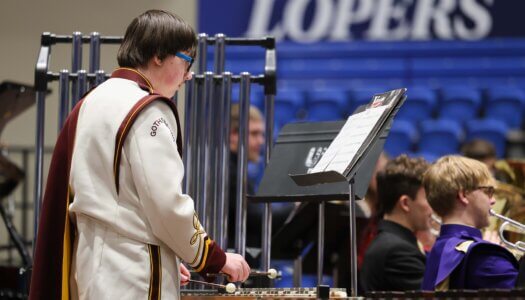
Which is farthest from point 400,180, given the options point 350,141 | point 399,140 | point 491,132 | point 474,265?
point 491,132

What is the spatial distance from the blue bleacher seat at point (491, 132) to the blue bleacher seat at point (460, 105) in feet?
1.50

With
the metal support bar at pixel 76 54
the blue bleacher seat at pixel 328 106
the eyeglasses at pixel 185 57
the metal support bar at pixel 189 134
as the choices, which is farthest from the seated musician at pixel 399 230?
the blue bleacher seat at pixel 328 106

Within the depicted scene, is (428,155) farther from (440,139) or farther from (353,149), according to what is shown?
(353,149)

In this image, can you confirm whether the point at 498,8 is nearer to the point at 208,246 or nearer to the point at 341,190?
the point at 341,190

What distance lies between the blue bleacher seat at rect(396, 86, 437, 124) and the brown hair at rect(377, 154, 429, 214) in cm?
626

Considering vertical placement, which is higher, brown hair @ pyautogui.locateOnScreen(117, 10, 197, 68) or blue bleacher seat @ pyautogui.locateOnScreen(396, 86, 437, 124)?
blue bleacher seat @ pyautogui.locateOnScreen(396, 86, 437, 124)

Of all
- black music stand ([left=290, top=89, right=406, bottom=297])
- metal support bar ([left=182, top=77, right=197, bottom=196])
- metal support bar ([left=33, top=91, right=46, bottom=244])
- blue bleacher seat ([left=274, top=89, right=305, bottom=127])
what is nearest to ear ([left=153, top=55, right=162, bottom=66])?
black music stand ([left=290, top=89, right=406, bottom=297])

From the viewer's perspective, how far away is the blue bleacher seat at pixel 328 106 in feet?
35.6

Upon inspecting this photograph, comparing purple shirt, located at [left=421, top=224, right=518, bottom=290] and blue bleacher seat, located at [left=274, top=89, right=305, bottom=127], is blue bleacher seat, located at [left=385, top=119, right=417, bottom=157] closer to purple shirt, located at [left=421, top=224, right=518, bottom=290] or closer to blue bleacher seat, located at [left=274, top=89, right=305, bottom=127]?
blue bleacher seat, located at [left=274, top=89, right=305, bottom=127]

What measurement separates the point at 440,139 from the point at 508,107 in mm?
1154

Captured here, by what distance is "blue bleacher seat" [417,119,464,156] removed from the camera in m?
9.93

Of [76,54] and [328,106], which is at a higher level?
[328,106]

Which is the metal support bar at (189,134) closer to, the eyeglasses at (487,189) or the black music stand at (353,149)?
the black music stand at (353,149)

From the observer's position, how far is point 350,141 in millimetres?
2916
